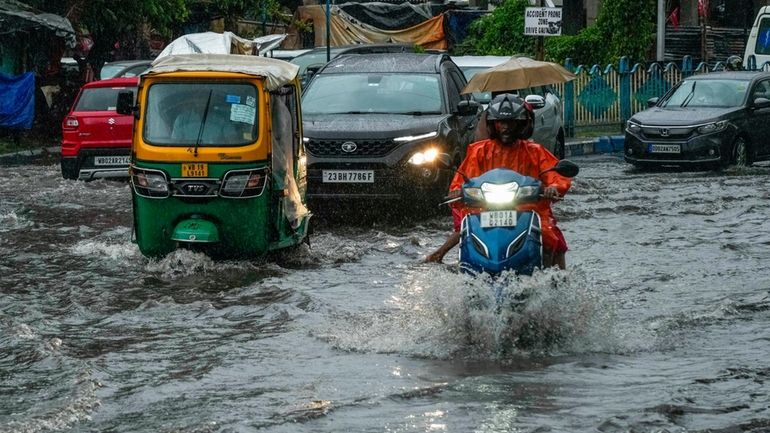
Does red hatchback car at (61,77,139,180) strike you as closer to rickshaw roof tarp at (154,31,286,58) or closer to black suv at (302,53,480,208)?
black suv at (302,53,480,208)

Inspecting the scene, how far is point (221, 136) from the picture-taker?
39.0ft

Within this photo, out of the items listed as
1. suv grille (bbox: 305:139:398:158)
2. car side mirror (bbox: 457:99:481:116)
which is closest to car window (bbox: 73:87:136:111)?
suv grille (bbox: 305:139:398:158)

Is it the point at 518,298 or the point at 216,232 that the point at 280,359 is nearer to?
the point at 518,298

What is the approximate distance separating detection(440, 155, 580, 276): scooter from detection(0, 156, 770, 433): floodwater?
4.9 inches

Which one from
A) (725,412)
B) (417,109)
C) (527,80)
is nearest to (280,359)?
(725,412)

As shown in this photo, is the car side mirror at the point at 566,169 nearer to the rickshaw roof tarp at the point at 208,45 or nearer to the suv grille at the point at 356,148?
the suv grille at the point at 356,148

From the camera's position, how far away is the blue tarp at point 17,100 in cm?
2758

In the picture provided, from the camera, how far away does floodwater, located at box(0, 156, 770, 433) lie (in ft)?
23.1

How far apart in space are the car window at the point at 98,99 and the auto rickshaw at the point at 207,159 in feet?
27.6

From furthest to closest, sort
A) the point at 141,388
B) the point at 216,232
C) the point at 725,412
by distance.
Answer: the point at 216,232 → the point at 141,388 → the point at 725,412

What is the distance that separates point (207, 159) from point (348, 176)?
11.4ft

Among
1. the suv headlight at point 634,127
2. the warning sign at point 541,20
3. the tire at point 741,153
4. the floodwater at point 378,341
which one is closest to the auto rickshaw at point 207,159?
the floodwater at point 378,341

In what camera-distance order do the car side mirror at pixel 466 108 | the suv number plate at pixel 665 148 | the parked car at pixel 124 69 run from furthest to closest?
the parked car at pixel 124 69 → the suv number plate at pixel 665 148 → the car side mirror at pixel 466 108

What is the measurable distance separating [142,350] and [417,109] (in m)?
7.66
